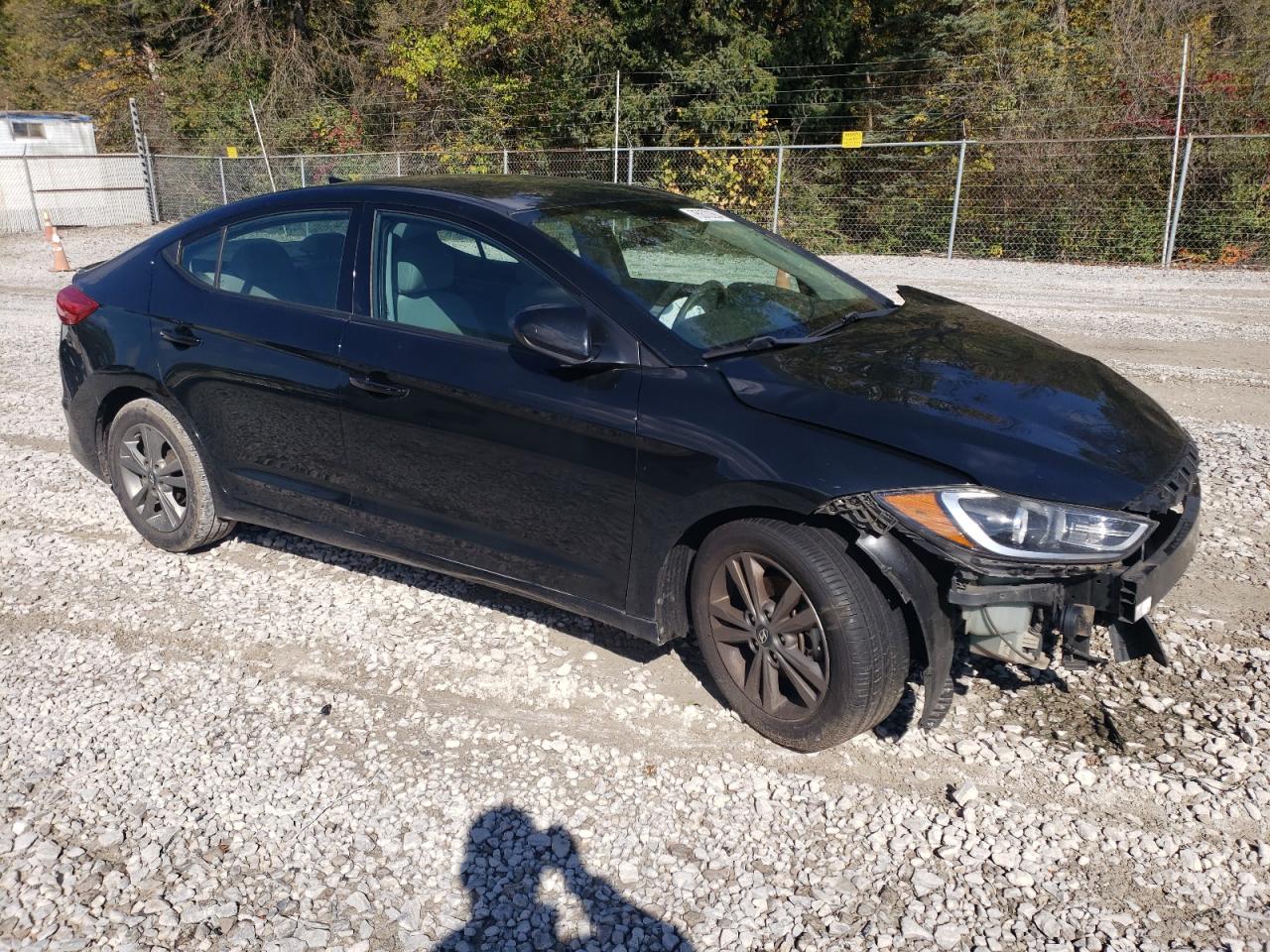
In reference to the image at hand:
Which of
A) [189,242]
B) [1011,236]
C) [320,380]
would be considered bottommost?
[1011,236]

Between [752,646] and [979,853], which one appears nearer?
[979,853]

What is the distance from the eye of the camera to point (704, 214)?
4633 millimetres

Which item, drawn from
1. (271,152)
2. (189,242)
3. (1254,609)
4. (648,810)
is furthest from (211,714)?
(271,152)

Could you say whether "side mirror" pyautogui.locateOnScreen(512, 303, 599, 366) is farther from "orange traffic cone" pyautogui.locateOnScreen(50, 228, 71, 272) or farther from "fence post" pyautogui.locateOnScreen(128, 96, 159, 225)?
"fence post" pyautogui.locateOnScreen(128, 96, 159, 225)

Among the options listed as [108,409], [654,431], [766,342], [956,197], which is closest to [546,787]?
[654,431]

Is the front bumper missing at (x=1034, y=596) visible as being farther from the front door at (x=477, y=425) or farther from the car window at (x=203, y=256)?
the car window at (x=203, y=256)

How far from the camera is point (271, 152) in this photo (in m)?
28.6

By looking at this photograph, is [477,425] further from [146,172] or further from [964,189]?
[146,172]

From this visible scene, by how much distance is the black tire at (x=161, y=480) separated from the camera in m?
4.77

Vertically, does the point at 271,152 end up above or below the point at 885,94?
below

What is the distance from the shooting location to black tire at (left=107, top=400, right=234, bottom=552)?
15.7 feet

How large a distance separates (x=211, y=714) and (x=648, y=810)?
65.7 inches

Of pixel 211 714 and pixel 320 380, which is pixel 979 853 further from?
pixel 320 380

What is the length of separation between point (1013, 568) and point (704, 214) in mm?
2391
